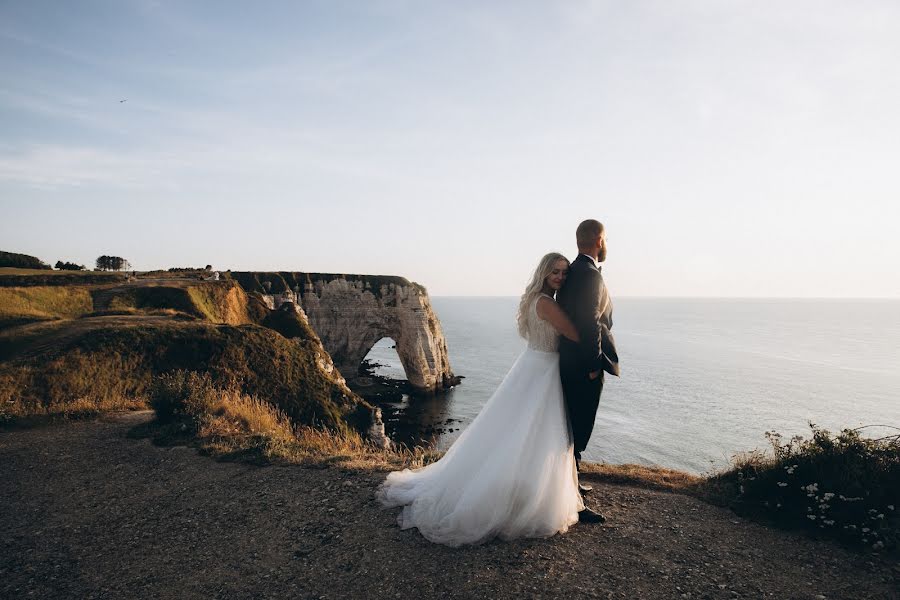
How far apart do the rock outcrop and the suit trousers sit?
55736mm

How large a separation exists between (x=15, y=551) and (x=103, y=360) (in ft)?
44.8

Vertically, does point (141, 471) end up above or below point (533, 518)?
below

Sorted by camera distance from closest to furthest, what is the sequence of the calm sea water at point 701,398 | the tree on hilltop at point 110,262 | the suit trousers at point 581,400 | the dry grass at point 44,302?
the suit trousers at point 581,400
the dry grass at point 44,302
the calm sea water at point 701,398
the tree on hilltop at point 110,262

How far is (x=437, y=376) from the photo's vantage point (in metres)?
61.2

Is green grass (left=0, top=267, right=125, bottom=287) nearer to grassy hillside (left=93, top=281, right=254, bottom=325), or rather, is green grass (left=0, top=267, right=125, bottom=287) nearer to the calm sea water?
grassy hillside (left=93, top=281, right=254, bottom=325)

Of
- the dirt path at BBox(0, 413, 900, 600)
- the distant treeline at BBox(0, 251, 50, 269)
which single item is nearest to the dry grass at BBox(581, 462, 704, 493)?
the dirt path at BBox(0, 413, 900, 600)

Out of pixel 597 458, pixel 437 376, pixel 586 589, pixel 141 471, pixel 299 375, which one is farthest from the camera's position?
pixel 437 376

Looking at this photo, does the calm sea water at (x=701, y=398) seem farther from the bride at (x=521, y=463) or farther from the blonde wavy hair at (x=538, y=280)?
the blonde wavy hair at (x=538, y=280)

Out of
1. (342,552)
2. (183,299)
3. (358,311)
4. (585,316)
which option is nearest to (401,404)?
(358,311)

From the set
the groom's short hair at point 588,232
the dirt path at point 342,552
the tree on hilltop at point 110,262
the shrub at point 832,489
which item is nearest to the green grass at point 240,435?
the dirt path at point 342,552

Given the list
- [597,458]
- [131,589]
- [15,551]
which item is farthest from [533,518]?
[597,458]

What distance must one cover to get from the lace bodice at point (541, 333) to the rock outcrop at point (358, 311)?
55582mm

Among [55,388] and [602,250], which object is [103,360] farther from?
[602,250]

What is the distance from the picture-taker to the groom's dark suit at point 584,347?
5.84m
